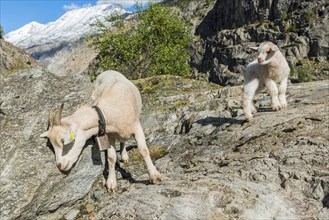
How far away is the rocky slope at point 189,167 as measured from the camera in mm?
6883

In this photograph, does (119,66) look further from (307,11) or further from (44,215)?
(307,11)

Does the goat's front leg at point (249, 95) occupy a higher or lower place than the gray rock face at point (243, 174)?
higher

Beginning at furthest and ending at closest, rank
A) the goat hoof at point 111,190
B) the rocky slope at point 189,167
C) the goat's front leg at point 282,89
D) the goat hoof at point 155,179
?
A: the goat's front leg at point 282,89 < the goat hoof at point 111,190 < the goat hoof at point 155,179 < the rocky slope at point 189,167

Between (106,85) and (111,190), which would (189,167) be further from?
(106,85)

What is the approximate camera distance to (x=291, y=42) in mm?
178750

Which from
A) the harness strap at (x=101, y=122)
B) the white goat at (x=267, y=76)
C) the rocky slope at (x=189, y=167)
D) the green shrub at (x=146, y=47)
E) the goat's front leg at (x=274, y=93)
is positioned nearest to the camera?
the rocky slope at (x=189, y=167)

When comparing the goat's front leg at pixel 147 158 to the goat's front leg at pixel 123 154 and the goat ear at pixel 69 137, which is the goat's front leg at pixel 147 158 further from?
the goat ear at pixel 69 137

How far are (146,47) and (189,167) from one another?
1336 inches

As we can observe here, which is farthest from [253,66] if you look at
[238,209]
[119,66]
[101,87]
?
[119,66]

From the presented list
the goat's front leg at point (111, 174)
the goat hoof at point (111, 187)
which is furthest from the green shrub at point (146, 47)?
the goat hoof at point (111, 187)

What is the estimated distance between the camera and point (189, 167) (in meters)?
8.89

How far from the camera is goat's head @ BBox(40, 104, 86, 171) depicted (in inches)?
268

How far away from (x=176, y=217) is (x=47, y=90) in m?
8.58

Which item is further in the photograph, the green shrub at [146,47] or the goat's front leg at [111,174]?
the green shrub at [146,47]
